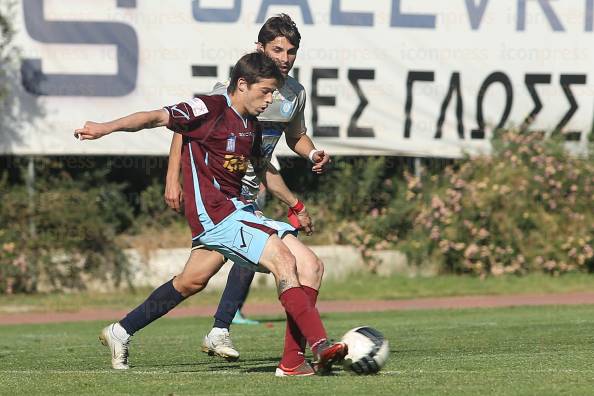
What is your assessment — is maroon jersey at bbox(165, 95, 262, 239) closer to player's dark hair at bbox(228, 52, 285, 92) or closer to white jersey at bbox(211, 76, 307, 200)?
player's dark hair at bbox(228, 52, 285, 92)

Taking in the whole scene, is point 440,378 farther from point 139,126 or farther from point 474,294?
point 474,294

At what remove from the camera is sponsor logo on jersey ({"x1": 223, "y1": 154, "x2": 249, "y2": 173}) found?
7.19 meters

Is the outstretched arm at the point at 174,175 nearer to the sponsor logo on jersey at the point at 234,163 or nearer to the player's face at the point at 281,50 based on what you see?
the sponsor logo on jersey at the point at 234,163

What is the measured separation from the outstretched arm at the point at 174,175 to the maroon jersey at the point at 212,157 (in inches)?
20.9

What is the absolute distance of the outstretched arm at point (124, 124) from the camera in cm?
670

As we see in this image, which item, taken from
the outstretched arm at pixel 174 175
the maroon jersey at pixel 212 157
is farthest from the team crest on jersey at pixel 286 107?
the maroon jersey at pixel 212 157

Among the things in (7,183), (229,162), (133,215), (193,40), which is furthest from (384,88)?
(229,162)

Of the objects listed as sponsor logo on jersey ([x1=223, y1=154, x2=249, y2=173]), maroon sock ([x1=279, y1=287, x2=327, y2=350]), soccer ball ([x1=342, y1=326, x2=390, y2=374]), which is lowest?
soccer ball ([x1=342, y1=326, x2=390, y2=374])

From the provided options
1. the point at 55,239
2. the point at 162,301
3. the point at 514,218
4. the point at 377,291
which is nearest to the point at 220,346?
the point at 162,301

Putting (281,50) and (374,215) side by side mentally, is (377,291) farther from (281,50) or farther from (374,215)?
(281,50)

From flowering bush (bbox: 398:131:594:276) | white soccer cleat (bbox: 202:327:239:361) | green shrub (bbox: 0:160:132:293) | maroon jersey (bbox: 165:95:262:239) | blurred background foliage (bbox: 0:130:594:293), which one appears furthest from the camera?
flowering bush (bbox: 398:131:594:276)

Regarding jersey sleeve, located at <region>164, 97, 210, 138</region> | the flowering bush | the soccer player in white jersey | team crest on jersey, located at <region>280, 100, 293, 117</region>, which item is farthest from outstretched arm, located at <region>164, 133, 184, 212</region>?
the flowering bush

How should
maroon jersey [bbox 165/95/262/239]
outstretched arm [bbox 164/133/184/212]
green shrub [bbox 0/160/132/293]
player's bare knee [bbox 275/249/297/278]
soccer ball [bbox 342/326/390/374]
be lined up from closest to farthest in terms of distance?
soccer ball [bbox 342/326/390/374], player's bare knee [bbox 275/249/297/278], maroon jersey [bbox 165/95/262/239], outstretched arm [bbox 164/133/184/212], green shrub [bbox 0/160/132/293]

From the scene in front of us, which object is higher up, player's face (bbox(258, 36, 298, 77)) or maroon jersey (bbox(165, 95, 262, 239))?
player's face (bbox(258, 36, 298, 77))
